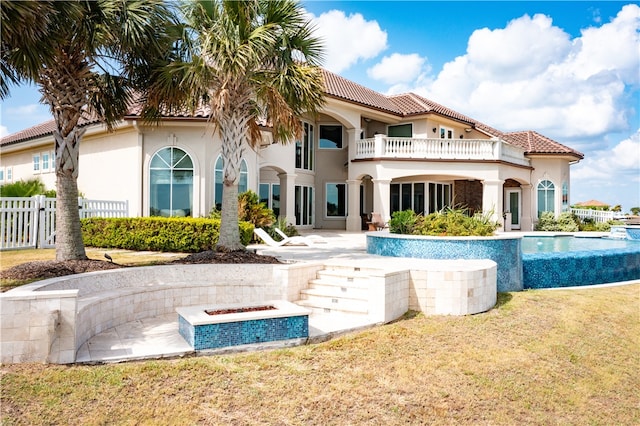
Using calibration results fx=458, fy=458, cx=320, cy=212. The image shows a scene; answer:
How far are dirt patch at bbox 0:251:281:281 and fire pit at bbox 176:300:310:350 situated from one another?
3.17 m

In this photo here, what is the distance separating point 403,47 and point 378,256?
10.1m

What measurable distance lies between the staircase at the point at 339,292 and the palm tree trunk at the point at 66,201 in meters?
5.22

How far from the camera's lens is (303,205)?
2694 cm

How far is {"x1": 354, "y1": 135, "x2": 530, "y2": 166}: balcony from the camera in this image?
26.3m

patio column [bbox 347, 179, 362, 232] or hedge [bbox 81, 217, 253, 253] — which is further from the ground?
patio column [bbox 347, 179, 362, 232]

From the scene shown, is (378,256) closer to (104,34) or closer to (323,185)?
(104,34)

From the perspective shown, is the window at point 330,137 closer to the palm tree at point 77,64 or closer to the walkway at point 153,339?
the palm tree at point 77,64

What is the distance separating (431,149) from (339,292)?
18602 millimetres

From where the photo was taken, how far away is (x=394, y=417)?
5434 mm

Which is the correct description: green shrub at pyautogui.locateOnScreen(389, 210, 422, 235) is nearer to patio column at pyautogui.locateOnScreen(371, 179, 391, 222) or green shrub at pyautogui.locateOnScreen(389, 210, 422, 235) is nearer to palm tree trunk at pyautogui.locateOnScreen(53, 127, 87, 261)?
palm tree trunk at pyautogui.locateOnScreen(53, 127, 87, 261)

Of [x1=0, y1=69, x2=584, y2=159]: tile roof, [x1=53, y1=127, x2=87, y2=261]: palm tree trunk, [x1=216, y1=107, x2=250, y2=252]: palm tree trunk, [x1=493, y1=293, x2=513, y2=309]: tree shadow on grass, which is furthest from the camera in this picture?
[x1=0, y1=69, x2=584, y2=159]: tile roof

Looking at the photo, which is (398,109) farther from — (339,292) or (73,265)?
(73,265)

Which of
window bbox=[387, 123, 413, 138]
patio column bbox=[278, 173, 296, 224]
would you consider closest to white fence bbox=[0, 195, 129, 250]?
patio column bbox=[278, 173, 296, 224]

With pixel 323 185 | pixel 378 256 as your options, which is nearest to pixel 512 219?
pixel 323 185
